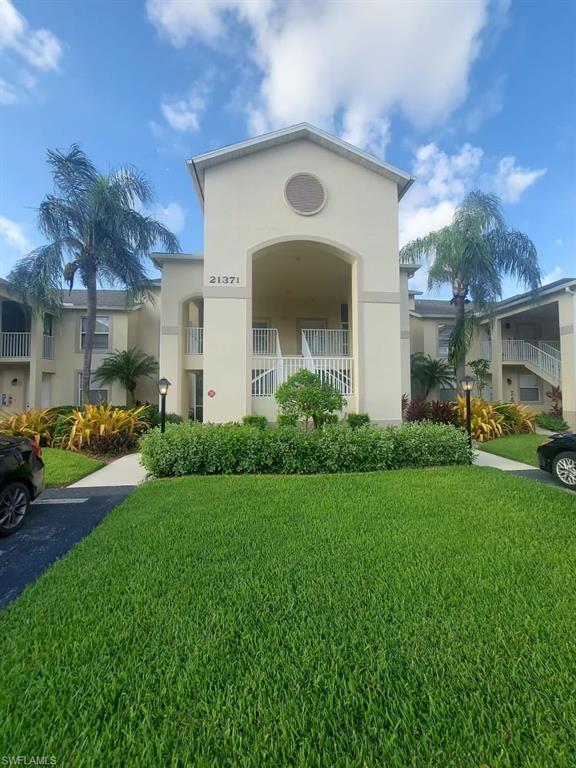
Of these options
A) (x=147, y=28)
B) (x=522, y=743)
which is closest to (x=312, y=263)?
(x=147, y=28)

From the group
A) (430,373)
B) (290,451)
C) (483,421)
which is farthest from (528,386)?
(290,451)

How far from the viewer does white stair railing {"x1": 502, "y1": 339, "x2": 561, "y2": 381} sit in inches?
648

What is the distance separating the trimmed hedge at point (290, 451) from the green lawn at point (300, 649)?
9.37ft

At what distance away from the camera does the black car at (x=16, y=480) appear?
4625 millimetres

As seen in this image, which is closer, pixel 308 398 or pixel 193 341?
pixel 308 398

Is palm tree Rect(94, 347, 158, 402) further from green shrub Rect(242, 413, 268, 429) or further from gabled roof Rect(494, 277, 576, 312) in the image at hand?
gabled roof Rect(494, 277, 576, 312)

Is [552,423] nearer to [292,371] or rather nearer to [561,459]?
[561,459]

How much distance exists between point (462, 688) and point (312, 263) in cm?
1196

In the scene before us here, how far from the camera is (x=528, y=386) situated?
1839 cm

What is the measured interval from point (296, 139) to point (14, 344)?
1483cm

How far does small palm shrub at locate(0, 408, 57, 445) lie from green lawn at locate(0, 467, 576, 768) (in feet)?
25.4

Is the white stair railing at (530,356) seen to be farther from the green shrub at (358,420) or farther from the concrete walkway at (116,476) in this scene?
the concrete walkway at (116,476)

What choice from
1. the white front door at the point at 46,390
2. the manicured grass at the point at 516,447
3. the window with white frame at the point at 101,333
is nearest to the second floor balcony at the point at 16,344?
the white front door at the point at 46,390

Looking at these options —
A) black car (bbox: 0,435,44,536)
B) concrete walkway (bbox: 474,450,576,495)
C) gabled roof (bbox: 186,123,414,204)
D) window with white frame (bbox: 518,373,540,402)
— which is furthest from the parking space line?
window with white frame (bbox: 518,373,540,402)
